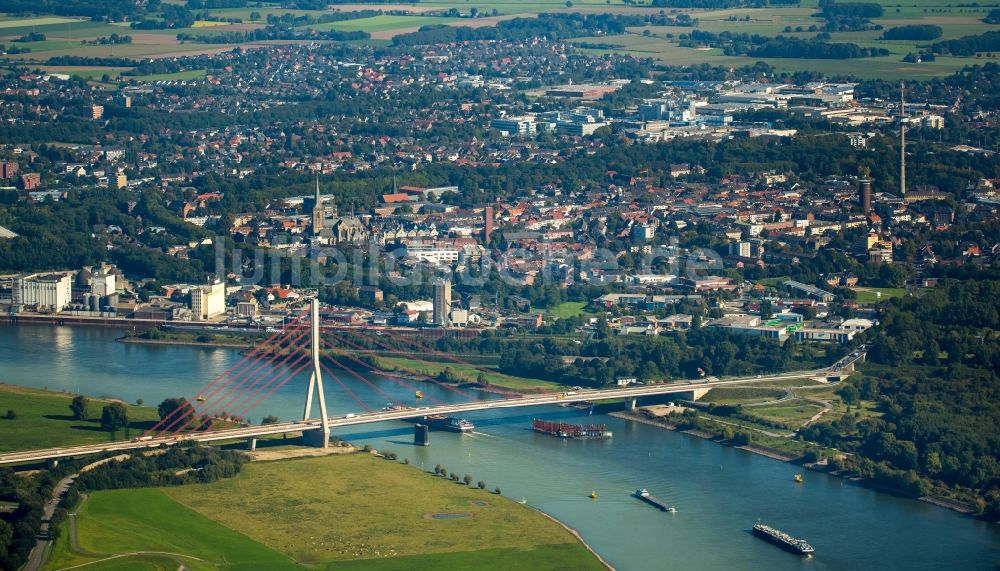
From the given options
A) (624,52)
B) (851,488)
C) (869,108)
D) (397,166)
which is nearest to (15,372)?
(851,488)

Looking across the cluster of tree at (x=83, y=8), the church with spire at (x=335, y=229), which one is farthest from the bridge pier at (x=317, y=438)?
the cluster of tree at (x=83, y=8)

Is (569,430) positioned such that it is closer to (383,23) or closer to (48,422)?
(48,422)

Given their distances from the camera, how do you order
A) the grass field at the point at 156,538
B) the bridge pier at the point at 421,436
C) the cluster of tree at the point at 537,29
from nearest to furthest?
the grass field at the point at 156,538, the bridge pier at the point at 421,436, the cluster of tree at the point at 537,29

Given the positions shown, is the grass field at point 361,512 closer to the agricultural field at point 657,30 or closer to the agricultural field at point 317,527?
the agricultural field at point 317,527

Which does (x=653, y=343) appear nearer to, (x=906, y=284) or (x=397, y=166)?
(x=906, y=284)

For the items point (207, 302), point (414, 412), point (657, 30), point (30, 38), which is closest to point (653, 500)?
point (414, 412)

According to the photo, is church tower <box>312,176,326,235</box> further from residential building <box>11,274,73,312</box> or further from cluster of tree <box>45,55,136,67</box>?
cluster of tree <box>45,55,136,67</box>

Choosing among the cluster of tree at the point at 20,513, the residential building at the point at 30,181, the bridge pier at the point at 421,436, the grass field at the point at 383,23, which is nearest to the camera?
the cluster of tree at the point at 20,513
